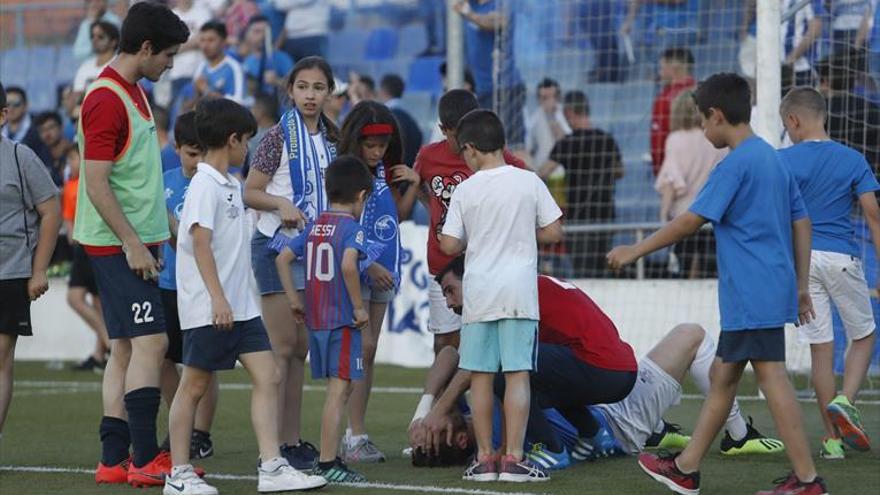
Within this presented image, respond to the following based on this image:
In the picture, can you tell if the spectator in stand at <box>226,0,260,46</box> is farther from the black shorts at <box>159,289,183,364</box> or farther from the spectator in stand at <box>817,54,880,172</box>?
the black shorts at <box>159,289,183,364</box>

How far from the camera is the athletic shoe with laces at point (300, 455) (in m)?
7.37

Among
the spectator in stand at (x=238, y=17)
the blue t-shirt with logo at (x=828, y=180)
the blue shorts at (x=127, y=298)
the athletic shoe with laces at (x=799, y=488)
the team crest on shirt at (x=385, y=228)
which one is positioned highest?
the spectator in stand at (x=238, y=17)

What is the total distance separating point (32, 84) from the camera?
2048cm

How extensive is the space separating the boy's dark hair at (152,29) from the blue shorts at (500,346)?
1.87 meters

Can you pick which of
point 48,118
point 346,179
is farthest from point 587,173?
point 346,179

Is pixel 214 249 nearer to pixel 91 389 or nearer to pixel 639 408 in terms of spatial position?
pixel 639 408

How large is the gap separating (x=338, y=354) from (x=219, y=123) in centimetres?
118

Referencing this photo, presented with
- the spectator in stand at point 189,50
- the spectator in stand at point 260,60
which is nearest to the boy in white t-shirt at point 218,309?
the spectator in stand at point 260,60

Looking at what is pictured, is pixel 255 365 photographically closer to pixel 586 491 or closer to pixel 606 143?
pixel 586 491

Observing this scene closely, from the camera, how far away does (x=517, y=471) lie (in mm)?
6680

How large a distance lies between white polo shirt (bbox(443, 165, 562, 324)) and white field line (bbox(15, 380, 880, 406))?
3991 mm

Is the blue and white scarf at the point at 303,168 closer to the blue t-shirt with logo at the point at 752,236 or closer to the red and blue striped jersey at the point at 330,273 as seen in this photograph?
the red and blue striped jersey at the point at 330,273

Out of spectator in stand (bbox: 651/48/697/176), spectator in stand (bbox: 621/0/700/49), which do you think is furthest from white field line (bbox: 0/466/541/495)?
spectator in stand (bbox: 621/0/700/49)

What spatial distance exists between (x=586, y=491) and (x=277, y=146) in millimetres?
2415
